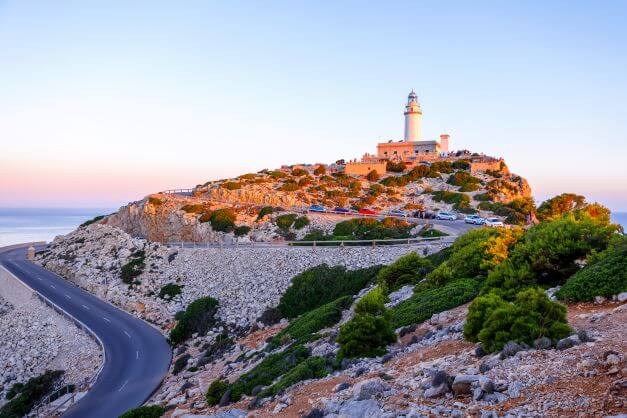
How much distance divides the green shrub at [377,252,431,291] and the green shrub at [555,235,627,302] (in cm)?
862

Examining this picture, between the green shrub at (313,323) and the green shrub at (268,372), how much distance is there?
1889 mm

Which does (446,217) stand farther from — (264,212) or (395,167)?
(395,167)

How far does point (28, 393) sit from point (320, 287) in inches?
603

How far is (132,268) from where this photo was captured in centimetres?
3522

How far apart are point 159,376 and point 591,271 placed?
60.1ft

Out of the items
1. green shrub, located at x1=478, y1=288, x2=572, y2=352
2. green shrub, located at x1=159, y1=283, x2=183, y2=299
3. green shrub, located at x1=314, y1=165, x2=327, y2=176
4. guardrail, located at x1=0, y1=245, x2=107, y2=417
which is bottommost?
guardrail, located at x1=0, y1=245, x2=107, y2=417

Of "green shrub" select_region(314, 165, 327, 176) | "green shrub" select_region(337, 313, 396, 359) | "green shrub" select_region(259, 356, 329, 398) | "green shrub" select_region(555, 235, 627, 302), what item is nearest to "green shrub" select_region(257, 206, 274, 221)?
"green shrub" select_region(314, 165, 327, 176)

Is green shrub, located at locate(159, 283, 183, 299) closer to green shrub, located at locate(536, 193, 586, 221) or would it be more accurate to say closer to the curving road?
the curving road

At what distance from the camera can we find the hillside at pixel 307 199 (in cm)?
4306

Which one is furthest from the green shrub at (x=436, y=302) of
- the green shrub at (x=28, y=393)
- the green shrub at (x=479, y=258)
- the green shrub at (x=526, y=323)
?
the green shrub at (x=28, y=393)

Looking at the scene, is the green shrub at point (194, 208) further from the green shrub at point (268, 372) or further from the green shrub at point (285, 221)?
the green shrub at point (268, 372)

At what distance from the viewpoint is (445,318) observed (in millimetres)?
13016

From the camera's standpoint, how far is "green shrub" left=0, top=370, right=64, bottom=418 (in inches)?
806

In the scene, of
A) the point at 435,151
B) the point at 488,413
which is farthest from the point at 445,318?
the point at 435,151
